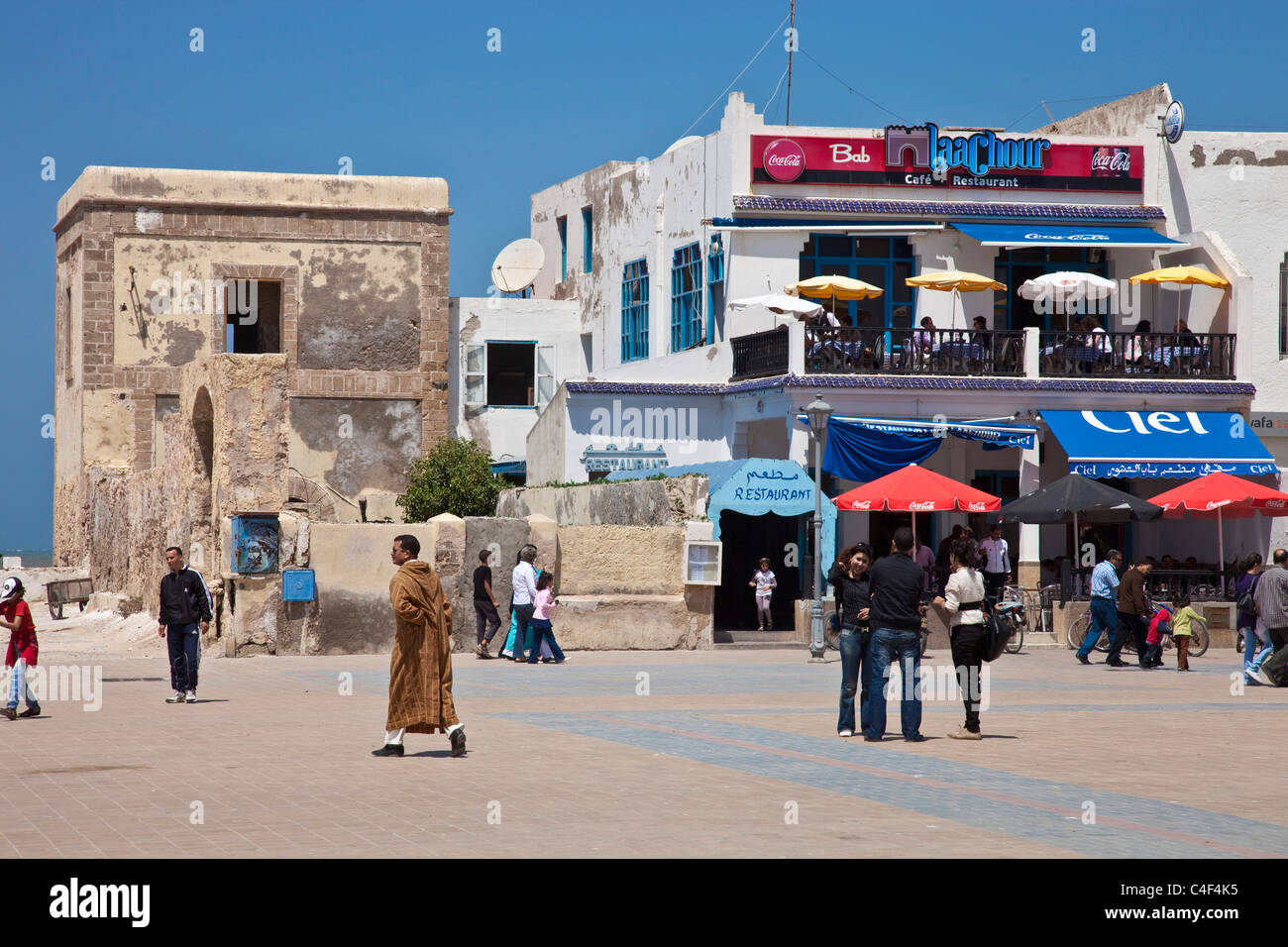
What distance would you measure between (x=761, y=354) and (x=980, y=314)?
4.93 meters

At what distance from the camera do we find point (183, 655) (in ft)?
58.0

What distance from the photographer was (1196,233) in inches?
1330

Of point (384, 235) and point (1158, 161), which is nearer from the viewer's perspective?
point (1158, 161)

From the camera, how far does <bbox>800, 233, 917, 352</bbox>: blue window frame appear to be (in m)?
34.5

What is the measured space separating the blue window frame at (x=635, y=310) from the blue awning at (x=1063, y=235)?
327 inches

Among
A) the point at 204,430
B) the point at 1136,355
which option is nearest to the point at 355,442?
the point at 204,430

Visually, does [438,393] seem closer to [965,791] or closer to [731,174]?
[731,174]

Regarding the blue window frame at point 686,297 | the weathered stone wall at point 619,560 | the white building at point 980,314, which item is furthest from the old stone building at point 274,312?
the weathered stone wall at point 619,560

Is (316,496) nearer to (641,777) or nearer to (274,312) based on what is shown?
(274,312)

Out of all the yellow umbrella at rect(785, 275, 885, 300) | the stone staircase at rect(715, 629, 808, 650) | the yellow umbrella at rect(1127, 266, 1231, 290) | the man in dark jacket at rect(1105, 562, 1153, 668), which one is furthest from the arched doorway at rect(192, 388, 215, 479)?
the yellow umbrella at rect(1127, 266, 1231, 290)

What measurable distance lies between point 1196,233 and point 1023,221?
338 cm

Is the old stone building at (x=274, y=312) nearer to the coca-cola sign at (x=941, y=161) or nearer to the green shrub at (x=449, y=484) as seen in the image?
the green shrub at (x=449, y=484)

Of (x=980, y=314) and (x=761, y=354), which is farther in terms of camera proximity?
(x=980, y=314)

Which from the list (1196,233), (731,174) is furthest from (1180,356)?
(731,174)
